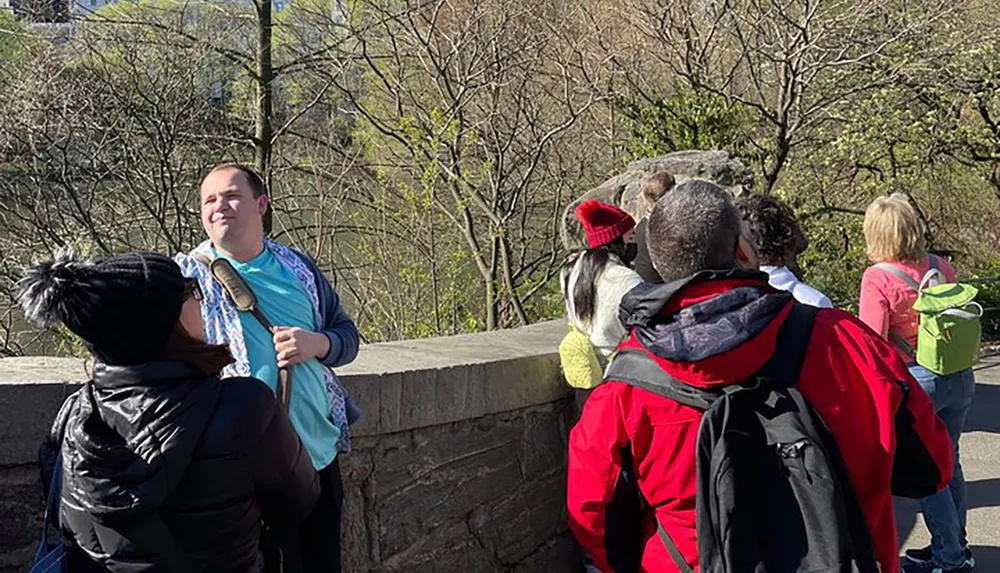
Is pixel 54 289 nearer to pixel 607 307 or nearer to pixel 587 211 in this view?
pixel 607 307

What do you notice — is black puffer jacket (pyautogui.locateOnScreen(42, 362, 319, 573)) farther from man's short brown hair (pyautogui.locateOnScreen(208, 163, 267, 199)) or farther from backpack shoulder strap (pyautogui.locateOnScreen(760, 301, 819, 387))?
backpack shoulder strap (pyautogui.locateOnScreen(760, 301, 819, 387))

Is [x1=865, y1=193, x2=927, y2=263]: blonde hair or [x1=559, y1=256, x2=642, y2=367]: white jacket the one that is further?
[x1=865, y1=193, x2=927, y2=263]: blonde hair

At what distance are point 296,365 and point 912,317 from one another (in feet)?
9.10

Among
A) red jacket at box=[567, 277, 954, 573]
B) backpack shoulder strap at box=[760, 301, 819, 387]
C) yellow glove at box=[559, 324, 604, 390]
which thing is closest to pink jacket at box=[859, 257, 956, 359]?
yellow glove at box=[559, 324, 604, 390]

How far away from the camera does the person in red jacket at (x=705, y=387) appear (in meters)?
2.05

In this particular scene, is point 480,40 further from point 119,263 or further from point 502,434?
point 119,263

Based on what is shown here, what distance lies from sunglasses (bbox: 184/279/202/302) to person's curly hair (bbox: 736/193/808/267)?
2.16 m

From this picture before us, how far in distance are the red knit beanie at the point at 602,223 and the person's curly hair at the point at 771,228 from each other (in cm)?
44

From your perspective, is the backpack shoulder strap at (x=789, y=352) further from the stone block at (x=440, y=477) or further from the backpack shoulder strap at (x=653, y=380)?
the stone block at (x=440, y=477)

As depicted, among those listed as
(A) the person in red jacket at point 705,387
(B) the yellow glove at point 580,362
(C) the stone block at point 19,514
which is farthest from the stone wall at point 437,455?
(A) the person in red jacket at point 705,387

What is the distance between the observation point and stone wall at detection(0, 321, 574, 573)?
2.60m

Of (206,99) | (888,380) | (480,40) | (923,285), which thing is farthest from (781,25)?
(888,380)

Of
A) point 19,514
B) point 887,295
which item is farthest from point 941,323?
point 19,514

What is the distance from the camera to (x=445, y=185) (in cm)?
1055
